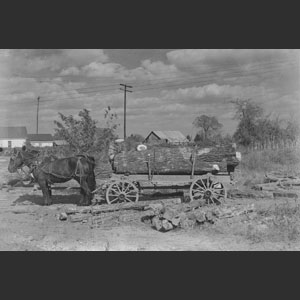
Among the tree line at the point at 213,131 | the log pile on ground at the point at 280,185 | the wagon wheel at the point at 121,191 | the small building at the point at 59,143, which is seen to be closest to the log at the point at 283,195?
the log pile on ground at the point at 280,185

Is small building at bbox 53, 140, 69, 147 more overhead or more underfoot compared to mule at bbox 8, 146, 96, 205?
more overhead

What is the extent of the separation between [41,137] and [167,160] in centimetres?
374

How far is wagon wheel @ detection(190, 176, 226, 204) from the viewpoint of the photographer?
1063 cm

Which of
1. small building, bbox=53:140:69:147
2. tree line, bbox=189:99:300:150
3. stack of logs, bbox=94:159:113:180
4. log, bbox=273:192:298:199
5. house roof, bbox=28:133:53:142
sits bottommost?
log, bbox=273:192:298:199

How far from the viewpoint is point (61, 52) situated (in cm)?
848

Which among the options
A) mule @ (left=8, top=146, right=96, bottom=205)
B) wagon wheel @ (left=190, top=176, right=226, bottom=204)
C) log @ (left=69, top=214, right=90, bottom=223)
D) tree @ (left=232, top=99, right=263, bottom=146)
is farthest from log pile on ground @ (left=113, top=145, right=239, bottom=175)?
log @ (left=69, top=214, right=90, bottom=223)

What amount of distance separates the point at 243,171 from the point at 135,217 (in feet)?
20.3

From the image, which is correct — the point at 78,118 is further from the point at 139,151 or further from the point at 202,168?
the point at 202,168

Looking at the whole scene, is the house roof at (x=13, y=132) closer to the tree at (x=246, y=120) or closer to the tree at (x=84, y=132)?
the tree at (x=84, y=132)

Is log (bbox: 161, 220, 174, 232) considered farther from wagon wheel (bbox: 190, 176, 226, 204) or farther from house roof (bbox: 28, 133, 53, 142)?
house roof (bbox: 28, 133, 53, 142)

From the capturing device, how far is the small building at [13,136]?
9266 mm

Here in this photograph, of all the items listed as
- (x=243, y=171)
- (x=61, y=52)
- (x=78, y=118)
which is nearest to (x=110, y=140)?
(x=78, y=118)

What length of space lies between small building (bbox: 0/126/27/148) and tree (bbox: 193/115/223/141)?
442cm

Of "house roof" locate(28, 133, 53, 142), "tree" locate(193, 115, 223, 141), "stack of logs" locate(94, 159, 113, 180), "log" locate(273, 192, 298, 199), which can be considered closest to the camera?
"tree" locate(193, 115, 223, 141)
